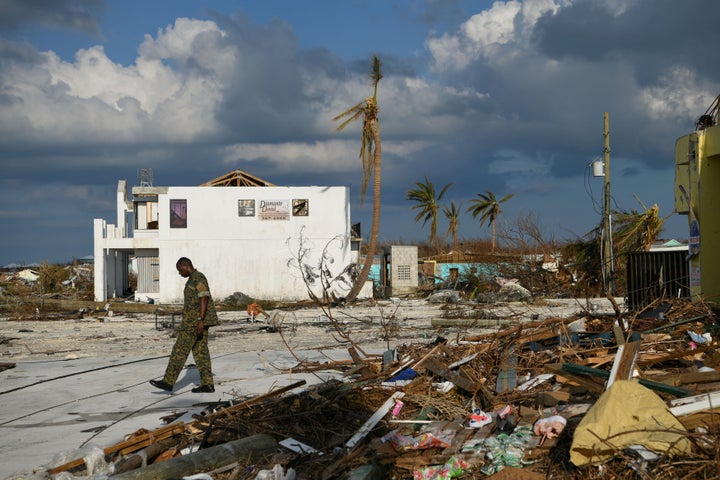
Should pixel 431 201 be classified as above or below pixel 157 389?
above

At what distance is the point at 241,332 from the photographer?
19.0 metres

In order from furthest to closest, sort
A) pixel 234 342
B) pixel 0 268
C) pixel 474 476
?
pixel 0 268, pixel 234 342, pixel 474 476

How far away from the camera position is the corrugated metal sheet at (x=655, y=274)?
14.9m

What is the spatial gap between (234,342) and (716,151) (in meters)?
10.6

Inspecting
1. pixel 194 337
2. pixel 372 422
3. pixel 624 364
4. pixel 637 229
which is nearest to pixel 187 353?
pixel 194 337

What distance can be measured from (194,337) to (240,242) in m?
27.7

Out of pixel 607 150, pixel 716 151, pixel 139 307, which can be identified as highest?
pixel 607 150

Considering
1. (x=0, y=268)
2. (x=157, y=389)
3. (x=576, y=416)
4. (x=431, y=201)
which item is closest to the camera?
(x=576, y=416)

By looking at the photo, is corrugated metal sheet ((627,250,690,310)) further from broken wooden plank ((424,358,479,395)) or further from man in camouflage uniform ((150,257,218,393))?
man in camouflage uniform ((150,257,218,393))

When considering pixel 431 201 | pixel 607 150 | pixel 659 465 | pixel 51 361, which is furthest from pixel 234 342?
pixel 431 201

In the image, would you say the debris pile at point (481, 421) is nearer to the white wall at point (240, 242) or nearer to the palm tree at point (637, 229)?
the palm tree at point (637, 229)

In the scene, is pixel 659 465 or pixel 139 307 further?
pixel 139 307

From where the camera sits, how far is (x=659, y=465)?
14.8ft

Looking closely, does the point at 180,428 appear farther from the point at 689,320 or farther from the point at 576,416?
the point at 689,320
